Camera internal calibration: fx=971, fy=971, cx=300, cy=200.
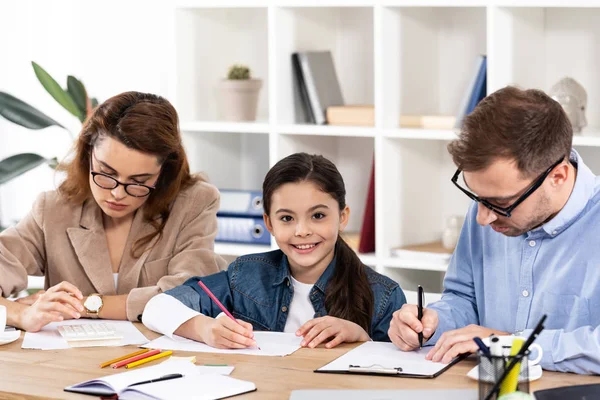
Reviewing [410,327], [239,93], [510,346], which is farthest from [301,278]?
[239,93]

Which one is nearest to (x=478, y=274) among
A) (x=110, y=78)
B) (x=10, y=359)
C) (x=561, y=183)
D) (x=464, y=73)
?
(x=561, y=183)

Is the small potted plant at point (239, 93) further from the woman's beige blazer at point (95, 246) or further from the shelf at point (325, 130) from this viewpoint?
A: the woman's beige blazer at point (95, 246)

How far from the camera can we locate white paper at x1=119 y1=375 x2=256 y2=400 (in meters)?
1.75

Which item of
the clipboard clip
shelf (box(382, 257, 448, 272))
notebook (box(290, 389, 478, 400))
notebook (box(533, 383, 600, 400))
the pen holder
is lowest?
shelf (box(382, 257, 448, 272))

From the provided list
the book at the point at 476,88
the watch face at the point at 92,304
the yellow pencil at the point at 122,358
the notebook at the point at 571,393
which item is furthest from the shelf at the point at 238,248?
the notebook at the point at 571,393

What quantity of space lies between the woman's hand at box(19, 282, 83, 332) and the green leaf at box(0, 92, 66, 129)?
140cm

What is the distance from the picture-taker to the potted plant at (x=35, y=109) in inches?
141

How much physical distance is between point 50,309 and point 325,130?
154 cm

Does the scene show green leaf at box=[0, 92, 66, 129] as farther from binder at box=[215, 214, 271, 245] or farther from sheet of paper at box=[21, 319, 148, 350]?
sheet of paper at box=[21, 319, 148, 350]

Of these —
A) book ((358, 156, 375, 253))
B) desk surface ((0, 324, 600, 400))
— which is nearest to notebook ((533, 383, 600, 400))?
desk surface ((0, 324, 600, 400))

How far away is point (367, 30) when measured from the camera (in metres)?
3.82

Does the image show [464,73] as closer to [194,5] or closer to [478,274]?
[194,5]

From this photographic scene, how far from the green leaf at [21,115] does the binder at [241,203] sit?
707 millimetres

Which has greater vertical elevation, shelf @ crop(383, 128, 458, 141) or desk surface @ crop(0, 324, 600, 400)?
shelf @ crop(383, 128, 458, 141)
